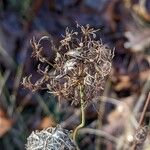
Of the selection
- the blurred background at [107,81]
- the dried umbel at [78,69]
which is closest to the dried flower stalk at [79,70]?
the dried umbel at [78,69]

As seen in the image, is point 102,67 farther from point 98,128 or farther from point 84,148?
point 84,148

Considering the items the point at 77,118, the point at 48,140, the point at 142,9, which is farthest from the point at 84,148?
the point at 48,140

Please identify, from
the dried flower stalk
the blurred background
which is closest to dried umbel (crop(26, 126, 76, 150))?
the dried flower stalk

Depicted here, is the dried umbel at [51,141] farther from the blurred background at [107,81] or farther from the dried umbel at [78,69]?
the blurred background at [107,81]

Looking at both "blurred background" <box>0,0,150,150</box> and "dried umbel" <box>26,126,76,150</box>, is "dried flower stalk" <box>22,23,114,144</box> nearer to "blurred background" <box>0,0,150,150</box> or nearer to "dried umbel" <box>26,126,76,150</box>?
"dried umbel" <box>26,126,76,150</box>

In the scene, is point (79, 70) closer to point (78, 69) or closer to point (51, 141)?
point (78, 69)
